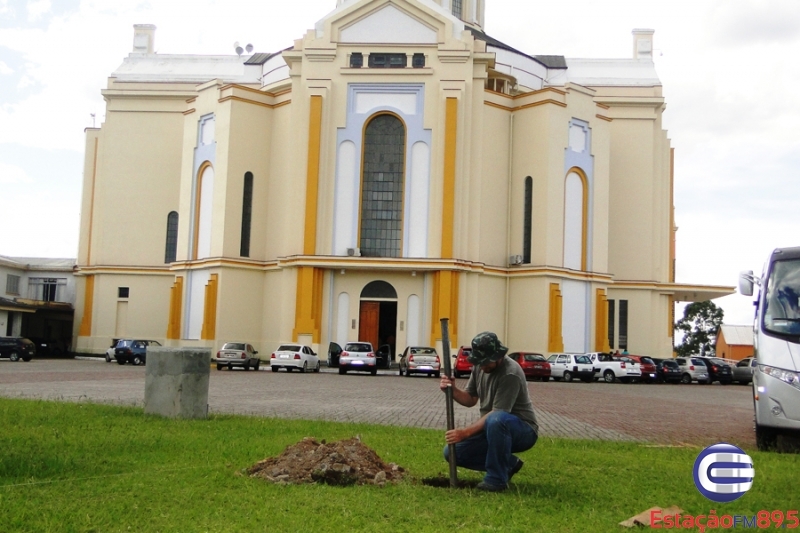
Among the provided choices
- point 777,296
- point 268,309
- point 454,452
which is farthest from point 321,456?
point 268,309

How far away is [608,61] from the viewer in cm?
5712

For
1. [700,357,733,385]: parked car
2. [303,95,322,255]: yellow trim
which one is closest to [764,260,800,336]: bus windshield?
[303,95,322,255]: yellow trim

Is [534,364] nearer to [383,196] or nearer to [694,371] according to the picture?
[694,371]

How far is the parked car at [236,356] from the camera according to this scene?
3919 cm

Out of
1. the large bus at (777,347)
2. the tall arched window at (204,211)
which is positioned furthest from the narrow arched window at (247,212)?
the large bus at (777,347)

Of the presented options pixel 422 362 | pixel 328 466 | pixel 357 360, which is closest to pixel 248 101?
pixel 357 360

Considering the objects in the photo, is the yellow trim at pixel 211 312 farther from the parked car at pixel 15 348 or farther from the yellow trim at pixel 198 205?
the parked car at pixel 15 348

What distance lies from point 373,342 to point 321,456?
3660 centimetres

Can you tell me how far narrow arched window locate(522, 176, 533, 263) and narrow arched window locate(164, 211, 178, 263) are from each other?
20.5 meters

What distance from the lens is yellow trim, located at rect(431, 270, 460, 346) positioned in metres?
43.2

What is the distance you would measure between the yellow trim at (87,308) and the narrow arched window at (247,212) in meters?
12.2

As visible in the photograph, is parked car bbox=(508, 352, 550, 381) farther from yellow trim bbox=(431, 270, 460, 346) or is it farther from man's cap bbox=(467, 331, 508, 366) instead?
man's cap bbox=(467, 331, 508, 366)

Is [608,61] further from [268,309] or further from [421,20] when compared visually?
[268,309]

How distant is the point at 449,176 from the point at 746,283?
1207 inches
